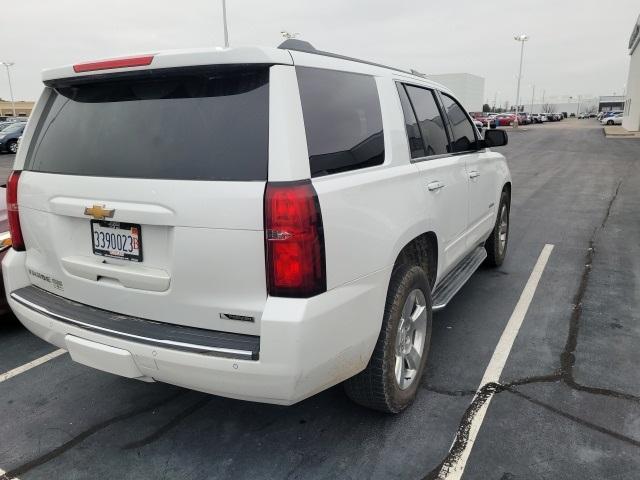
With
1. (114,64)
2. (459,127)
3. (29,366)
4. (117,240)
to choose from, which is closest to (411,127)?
(459,127)

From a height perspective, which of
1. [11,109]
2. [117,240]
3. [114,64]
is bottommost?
[117,240]

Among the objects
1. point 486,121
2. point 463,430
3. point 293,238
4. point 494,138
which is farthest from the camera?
point 486,121

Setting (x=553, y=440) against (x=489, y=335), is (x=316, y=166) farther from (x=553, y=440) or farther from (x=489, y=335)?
(x=489, y=335)

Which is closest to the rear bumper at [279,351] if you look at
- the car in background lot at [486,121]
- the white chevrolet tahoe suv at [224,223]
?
the white chevrolet tahoe suv at [224,223]

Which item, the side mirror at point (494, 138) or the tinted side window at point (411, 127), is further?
the side mirror at point (494, 138)

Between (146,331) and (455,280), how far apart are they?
2516 mm

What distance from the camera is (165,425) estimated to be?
9.72ft

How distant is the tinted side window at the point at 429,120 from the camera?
3457mm

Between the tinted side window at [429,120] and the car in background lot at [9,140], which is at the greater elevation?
the tinted side window at [429,120]

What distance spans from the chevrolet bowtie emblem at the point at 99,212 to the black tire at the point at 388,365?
1.44 metres

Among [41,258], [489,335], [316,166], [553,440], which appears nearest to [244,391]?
[316,166]

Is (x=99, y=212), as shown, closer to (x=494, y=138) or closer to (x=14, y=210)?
(x=14, y=210)

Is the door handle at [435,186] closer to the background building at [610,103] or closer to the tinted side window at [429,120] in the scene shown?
the tinted side window at [429,120]

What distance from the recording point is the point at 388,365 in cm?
271
